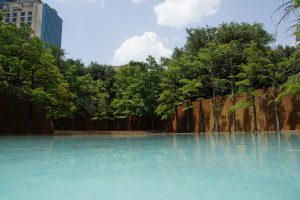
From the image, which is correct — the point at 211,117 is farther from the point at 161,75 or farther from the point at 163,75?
the point at 161,75

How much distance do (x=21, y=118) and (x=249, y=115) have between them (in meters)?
15.9

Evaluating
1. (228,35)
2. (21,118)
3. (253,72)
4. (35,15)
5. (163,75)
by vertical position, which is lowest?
(21,118)

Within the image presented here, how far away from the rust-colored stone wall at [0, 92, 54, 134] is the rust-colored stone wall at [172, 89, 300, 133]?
464 inches

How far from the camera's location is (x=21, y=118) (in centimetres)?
2275

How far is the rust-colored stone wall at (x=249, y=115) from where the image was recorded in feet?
60.4

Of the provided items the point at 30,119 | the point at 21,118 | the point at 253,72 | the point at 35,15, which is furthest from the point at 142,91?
the point at 35,15

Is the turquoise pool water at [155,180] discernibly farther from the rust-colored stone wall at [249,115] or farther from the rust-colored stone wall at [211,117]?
the rust-colored stone wall at [211,117]

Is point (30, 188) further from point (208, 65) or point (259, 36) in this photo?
point (259, 36)

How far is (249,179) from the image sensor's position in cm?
438

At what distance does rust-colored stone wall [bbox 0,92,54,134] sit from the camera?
21734mm

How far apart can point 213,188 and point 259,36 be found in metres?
25.3

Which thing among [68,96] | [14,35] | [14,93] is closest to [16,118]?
[14,93]

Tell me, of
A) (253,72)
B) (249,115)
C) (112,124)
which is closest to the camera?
(253,72)

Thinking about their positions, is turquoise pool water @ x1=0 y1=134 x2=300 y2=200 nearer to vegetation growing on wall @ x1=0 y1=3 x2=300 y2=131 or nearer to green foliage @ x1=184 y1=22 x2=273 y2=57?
vegetation growing on wall @ x1=0 y1=3 x2=300 y2=131
